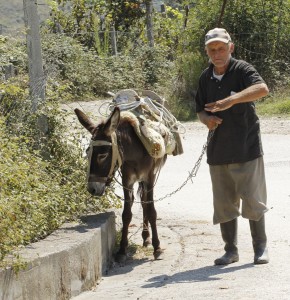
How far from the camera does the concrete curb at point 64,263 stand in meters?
7.07

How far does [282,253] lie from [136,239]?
89.4 inches

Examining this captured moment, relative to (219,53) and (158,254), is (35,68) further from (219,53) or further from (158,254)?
(219,53)

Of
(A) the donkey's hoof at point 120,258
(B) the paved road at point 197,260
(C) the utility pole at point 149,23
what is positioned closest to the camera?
(B) the paved road at point 197,260

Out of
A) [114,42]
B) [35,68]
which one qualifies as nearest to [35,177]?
[35,68]

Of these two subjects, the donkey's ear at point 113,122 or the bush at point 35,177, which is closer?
the bush at point 35,177

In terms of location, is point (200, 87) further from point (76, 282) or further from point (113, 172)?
point (76, 282)

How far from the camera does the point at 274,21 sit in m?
27.2

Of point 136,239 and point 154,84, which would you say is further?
point 154,84

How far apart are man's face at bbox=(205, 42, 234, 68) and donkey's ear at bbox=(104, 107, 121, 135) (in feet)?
3.68

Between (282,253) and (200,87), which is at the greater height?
(200,87)

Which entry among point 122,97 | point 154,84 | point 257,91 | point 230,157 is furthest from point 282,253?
point 154,84

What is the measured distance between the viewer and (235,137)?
8.69 m

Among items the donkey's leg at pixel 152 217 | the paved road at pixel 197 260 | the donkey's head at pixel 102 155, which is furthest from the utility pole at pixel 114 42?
the donkey's head at pixel 102 155

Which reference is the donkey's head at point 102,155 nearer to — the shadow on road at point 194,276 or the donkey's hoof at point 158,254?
the donkey's hoof at point 158,254
